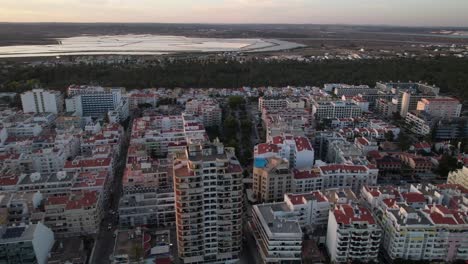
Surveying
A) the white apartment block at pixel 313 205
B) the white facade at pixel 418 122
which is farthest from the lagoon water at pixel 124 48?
the white apartment block at pixel 313 205

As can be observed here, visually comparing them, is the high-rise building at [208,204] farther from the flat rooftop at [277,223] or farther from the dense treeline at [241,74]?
the dense treeline at [241,74]

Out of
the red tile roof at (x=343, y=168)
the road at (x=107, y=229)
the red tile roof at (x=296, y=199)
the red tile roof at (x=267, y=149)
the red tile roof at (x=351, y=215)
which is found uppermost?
the red tile roof at (x=267, y=149)

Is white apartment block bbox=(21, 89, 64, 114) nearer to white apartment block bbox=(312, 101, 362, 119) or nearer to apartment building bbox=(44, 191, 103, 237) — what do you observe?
apartment building bbox=(44, 191, 103, 237)

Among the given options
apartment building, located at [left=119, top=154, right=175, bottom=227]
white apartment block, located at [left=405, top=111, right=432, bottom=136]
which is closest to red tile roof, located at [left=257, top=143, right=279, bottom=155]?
apartment building, located at [left=119, top=154, right=175, bottom=227]

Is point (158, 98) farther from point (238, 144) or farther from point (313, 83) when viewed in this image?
point (313, 83)

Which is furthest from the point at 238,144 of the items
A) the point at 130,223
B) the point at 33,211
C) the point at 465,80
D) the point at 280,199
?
the point at 465,80

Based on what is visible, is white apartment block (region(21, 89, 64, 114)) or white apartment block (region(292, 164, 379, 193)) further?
white apartment block (region(21, 89, 64, 114))
